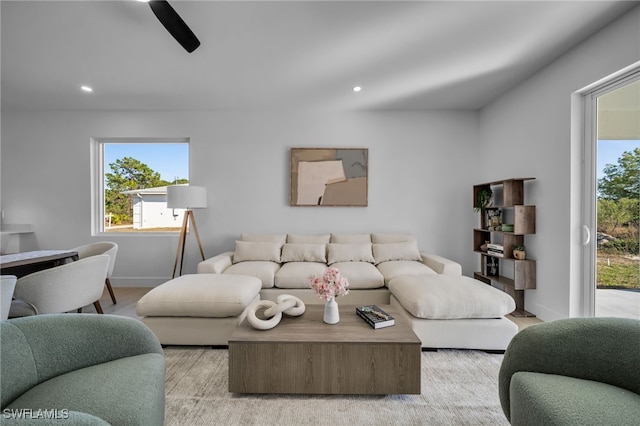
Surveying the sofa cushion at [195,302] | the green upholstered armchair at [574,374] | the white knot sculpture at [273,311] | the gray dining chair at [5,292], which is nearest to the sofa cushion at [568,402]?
the green upholstered armchair at [574,374]

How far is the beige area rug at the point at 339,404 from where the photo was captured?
4.93 feet

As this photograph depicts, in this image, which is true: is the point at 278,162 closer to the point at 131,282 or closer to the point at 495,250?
the point at 131,282

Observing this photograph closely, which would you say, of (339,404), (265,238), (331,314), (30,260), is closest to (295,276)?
(265,238)

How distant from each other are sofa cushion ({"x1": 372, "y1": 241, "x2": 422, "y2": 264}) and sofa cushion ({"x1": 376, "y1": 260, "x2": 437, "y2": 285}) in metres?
0.13

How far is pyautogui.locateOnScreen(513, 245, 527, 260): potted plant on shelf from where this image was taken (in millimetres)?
3059

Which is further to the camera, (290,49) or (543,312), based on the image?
(543,312)

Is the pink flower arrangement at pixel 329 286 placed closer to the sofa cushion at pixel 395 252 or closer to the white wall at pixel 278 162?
the sofa cushion at pixel 395 252

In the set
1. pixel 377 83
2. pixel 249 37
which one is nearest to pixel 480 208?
pixel 377 83

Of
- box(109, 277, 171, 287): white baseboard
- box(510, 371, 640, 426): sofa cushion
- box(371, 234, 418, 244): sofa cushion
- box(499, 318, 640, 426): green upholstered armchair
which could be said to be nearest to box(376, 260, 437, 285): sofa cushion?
box(371, 234, 418, 244): sofa cushion

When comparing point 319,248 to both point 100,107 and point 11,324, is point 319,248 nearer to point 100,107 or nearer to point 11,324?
point 11,324

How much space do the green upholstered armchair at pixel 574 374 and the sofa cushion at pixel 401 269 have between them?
1.68 meters

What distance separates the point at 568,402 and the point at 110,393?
1643mm

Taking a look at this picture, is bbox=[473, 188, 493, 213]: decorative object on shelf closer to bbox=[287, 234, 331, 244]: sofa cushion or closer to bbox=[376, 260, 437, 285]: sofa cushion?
bbox=[376, 260, 437, 285]: sofa cushion

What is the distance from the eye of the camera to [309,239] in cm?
377
